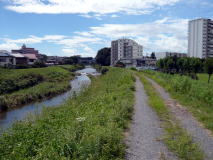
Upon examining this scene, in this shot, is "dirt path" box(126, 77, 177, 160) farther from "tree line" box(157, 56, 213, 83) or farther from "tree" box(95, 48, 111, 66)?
"tree" box(95, 48, 111, 66)

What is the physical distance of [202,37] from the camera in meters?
85.5

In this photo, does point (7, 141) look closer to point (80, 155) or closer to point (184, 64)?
point (80, 155)

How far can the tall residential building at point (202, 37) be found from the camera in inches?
3356

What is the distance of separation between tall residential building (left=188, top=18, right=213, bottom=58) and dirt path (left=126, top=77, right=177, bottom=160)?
83.3 meters

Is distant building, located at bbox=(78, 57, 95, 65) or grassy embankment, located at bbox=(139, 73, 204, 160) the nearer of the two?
grassy embankment, located at bbox=(139, 73, 204, 160)

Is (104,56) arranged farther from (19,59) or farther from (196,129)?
(196,129)

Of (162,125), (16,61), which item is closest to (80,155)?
(162,125)

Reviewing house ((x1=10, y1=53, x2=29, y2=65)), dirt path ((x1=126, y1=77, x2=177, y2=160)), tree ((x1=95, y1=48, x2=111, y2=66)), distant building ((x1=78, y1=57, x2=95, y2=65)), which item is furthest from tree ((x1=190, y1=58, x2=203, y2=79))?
distant building ((x1=78, y1=57, x2=95, y2=65))

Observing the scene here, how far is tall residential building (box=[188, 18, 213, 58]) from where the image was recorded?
280ft

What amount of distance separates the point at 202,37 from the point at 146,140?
287ft

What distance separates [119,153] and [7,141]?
4.39m

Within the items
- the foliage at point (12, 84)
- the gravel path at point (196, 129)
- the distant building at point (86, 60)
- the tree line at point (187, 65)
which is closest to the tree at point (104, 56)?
the distant building at point (86, 60)

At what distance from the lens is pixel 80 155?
5.71m

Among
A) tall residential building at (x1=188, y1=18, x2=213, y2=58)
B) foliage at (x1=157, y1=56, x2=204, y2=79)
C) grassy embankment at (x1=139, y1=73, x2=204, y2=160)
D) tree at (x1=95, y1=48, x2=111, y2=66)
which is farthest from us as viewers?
tree at (x1=95, y1=48, x2=111, y2=66)
